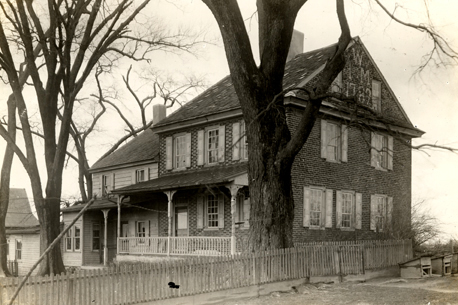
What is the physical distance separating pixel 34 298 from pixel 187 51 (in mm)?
14098

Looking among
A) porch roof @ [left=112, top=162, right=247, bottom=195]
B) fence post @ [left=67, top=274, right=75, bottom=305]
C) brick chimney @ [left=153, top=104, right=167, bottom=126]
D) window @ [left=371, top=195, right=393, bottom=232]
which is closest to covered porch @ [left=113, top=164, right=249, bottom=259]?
porch roof @ [left=112, top=162, right=247, bottom=195]

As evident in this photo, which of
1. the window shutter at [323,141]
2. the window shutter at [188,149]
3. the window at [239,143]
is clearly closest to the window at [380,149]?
the window shutter at [323,141]

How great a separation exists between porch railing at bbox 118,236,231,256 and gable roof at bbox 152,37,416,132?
215 inches

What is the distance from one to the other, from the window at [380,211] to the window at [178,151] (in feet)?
29.3

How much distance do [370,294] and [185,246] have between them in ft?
33.1

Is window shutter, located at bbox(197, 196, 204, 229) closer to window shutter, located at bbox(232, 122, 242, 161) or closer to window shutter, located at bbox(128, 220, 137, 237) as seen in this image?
window shutter, located at bbox(232, 122, 242, 161)

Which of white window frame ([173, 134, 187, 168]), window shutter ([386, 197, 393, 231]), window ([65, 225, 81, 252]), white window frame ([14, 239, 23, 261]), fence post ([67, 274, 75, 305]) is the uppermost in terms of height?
white window frame ([173, 134, 187, 168])

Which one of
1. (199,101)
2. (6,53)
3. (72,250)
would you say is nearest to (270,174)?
(6,53)

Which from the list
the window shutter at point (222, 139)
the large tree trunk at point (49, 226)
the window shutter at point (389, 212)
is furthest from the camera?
the window shutter at point (389, 212)

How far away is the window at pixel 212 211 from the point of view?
974 inches

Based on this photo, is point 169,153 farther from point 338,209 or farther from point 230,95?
point 338,209

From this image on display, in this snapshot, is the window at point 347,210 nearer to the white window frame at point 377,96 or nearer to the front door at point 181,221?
the white window frame at point 377,96

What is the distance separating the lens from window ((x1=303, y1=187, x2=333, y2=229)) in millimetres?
23203

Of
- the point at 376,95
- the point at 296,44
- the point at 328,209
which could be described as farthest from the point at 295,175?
the point at 296,44
